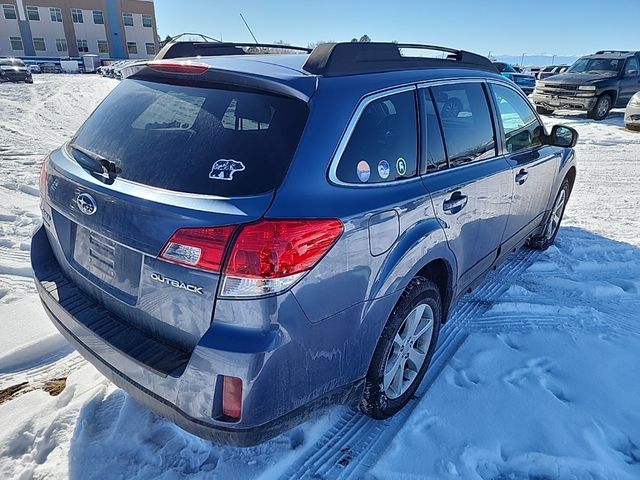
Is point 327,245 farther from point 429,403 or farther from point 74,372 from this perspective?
point 74,372

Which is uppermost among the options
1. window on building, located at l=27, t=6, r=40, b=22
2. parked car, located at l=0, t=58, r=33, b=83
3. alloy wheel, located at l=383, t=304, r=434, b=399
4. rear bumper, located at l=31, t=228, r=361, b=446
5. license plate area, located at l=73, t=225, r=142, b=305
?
window on building, located at l=27, t=6, r=40, b=22

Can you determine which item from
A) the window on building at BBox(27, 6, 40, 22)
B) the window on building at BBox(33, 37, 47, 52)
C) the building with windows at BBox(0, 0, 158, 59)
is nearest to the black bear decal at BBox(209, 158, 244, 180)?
the building with windows at BBox(0, 0, 158, 59)

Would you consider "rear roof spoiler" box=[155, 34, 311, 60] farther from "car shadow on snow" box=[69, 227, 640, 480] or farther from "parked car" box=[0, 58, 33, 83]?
"parked car" box=[0, 58, 33, 83]

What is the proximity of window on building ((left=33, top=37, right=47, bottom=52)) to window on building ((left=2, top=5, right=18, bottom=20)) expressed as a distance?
3161mm

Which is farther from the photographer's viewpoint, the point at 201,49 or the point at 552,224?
the point at 552,224

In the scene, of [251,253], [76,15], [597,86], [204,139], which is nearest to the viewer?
[251,253]

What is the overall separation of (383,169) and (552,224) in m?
3.36

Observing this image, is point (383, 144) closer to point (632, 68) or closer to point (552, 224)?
point (552, 224)

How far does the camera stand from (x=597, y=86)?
14078mm

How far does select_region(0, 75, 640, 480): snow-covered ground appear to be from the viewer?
2.19 m

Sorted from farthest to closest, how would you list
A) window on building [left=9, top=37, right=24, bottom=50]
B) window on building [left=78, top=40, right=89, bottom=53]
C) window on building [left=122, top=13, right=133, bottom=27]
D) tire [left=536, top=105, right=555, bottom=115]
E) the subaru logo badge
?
window on building [left=122, top=13, right=133, bottom=27], window on building [left=78, top=40, right=89, bottom=53], window on building [left=9, top=37, right=24, bottom=50], tire [left=536, top=105, right=555, bottom=115], the subaru logo badge

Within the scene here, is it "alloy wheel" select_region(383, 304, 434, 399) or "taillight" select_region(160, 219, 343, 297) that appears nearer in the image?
"taillight" select_region(160, 219, 343, 297)

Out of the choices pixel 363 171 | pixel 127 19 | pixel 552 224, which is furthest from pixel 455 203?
pixel 127 19

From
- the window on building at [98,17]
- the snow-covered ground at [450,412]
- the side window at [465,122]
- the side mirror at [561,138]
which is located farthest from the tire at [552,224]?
the window on building at [98,17]
